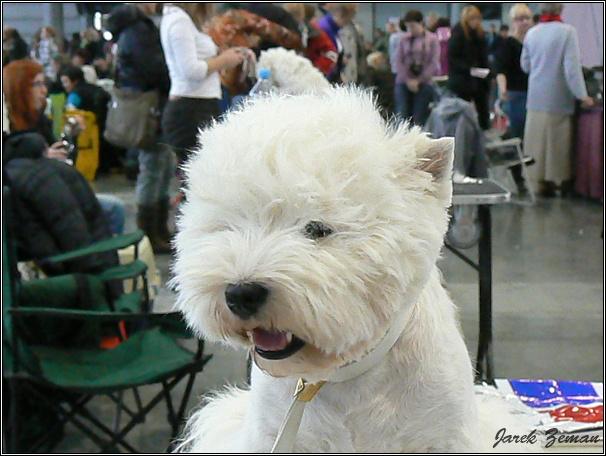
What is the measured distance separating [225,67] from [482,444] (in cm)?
231

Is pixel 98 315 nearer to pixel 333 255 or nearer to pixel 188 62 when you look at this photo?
pixel 333 255

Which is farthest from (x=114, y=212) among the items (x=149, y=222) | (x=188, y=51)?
(x=188, y=51)

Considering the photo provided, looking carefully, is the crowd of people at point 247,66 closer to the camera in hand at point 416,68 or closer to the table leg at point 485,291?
the camera in hand at point 416,68

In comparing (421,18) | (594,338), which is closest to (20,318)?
(594,338)

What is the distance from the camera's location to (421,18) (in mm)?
3916

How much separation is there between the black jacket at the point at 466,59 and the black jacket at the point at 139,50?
1499mm

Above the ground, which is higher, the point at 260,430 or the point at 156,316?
the point at 260,430

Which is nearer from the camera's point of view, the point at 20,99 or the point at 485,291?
the point at 485,291

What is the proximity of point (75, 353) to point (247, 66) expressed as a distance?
4.11 ft

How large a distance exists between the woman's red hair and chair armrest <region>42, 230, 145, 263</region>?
0.68m

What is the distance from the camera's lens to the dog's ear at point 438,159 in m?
0.83

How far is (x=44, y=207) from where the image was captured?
2404 millimetres

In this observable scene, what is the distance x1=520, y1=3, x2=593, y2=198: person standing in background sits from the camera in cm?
366

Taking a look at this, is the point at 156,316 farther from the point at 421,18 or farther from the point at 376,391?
the point at 421,18
